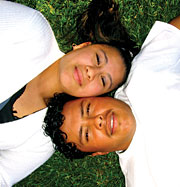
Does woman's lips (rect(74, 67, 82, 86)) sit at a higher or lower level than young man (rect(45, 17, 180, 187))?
higher

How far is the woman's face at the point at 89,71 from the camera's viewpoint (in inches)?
90.2

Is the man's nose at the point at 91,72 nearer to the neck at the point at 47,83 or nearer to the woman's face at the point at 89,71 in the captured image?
the woman's face at the point at 89,71

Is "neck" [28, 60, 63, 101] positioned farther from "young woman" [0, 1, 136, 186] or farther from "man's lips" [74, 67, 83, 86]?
"man's lips" [74, 67, 83, 86]

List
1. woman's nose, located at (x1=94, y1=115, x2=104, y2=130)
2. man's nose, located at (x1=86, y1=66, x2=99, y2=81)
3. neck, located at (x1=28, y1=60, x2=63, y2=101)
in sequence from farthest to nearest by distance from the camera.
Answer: neck, located at (x1=28, y1=60, x2=63, y2=101) → man's nose, located at (x1=86, y1=66, x2=99, y2=81) → woman's nose, located at (x1=94, y1=115, x2=104, y2=130)

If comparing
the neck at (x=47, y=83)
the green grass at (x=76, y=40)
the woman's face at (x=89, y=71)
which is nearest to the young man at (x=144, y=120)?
the woman's face at (x=89, y=71)

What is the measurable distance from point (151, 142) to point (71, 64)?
107 cm

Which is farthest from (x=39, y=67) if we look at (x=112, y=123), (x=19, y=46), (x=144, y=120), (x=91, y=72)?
(x=144, y=120)

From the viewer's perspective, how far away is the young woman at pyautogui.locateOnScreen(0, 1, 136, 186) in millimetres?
2332

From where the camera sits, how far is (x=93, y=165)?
10.5ft

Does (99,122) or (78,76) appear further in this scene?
(78,76)

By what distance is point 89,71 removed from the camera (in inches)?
89.6

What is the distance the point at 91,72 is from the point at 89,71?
0.02m

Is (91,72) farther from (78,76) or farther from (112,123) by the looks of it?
(112,123)

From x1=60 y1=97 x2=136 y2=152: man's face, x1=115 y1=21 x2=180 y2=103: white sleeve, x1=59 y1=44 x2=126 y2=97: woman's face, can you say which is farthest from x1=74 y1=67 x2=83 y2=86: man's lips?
x1=115 y1=21 x2=180 y2=103: white sleeve
